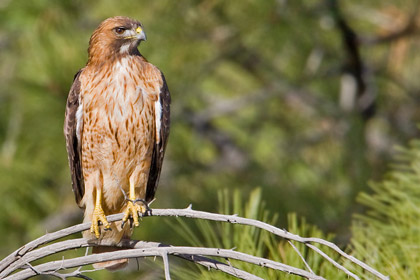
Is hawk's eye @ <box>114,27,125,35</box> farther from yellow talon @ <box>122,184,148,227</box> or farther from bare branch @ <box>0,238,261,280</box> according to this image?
bare branch @ <box>0,238,261,280</box>

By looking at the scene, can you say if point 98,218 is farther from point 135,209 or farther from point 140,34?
point 140,34

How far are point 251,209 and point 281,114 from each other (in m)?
6.06

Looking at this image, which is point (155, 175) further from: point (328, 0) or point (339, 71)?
point (339, 71)

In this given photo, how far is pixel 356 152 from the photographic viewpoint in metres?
5.90

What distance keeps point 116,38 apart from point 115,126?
0.59 meters

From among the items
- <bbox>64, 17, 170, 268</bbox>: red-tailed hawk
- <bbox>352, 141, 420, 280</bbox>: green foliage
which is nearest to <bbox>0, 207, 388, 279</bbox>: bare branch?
<bbox>352, 141, 420, 280</bbox>: green foliage

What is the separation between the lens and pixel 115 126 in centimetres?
383

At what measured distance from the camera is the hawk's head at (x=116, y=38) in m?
4.12

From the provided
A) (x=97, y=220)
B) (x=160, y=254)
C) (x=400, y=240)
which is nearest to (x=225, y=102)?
(x=97, y=220)

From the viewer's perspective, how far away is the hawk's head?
412 cm

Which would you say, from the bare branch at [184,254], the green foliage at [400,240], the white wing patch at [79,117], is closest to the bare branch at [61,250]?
the bare branch at [184,254]

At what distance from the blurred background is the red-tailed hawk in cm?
153

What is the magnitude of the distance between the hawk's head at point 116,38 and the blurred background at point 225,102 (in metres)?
1.63

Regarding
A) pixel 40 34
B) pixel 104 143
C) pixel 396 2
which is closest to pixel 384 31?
pixel 396 2
